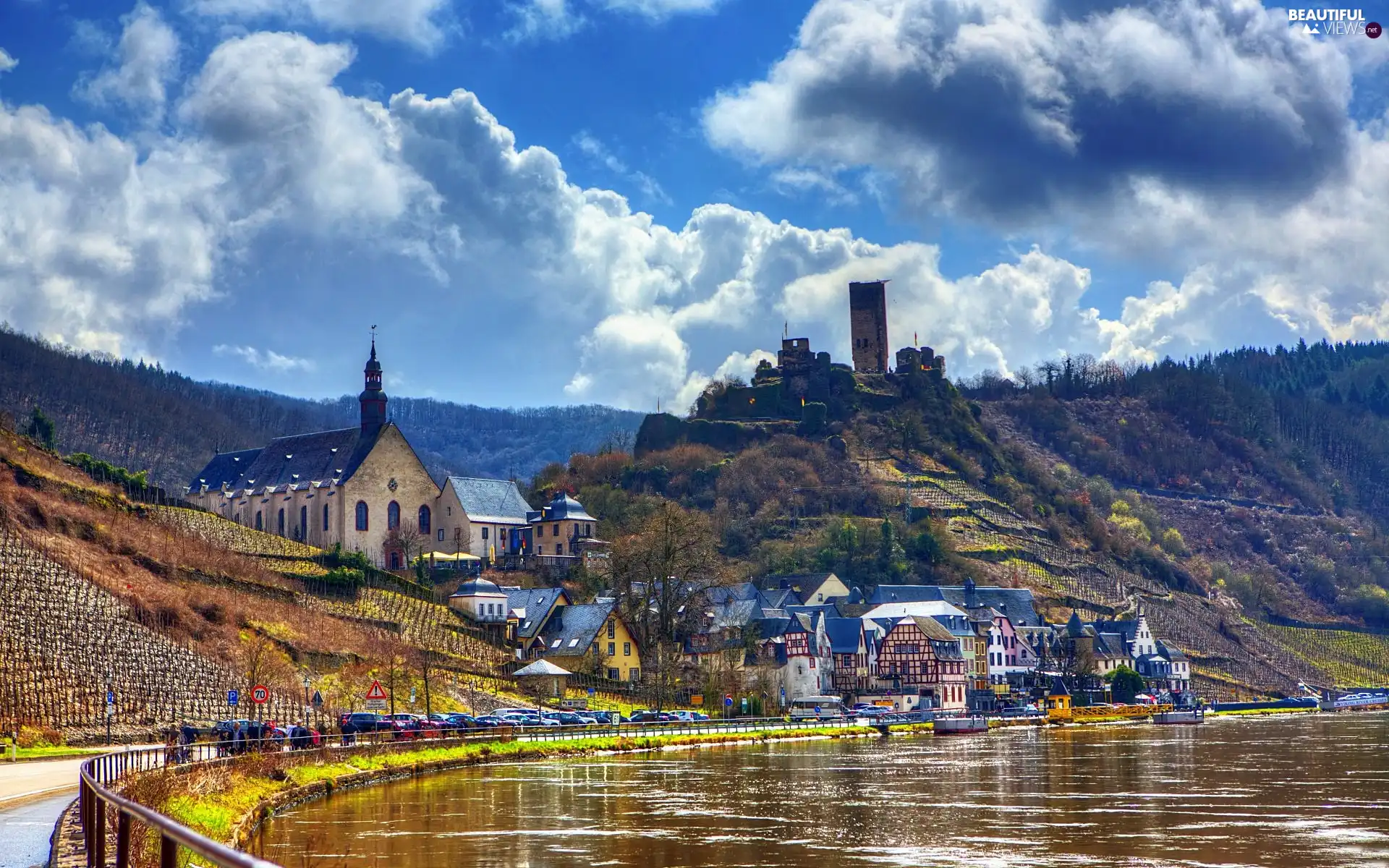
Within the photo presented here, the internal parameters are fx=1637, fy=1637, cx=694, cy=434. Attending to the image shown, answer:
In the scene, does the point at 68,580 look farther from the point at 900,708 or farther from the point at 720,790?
the point at 900,708

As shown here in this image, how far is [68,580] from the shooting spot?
71438mm

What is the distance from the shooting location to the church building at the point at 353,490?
121m

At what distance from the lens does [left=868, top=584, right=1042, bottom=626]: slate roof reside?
426 ft

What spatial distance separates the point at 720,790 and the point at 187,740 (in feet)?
56.9

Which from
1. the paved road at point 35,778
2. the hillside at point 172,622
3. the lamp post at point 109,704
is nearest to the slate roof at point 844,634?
the hillside at point 172,622

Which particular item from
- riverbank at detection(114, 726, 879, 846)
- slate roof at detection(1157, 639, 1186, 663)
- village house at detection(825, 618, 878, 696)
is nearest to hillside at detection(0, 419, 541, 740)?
riverbank at detection(114, 726, 879, 846)

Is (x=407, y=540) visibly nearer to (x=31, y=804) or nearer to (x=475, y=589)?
(x=475, y=589)

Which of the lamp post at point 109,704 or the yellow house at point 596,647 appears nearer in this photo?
the lamp post at point 109,704

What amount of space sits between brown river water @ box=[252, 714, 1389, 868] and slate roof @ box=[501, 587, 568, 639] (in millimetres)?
37830

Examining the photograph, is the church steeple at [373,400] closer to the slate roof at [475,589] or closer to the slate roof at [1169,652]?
the slate roof at [475,589]

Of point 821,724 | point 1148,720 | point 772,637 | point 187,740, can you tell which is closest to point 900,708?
point 772,637

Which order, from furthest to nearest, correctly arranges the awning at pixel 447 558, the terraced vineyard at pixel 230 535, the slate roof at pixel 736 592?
the awning at pixel 447 558 < the slate roof at pixel 736 592 < the terraced vineyard at pixel 230 535

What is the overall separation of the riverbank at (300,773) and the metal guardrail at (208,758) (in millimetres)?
497

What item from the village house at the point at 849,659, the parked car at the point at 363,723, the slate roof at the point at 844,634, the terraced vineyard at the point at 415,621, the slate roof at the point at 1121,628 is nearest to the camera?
the parked car at the point at 363,723
